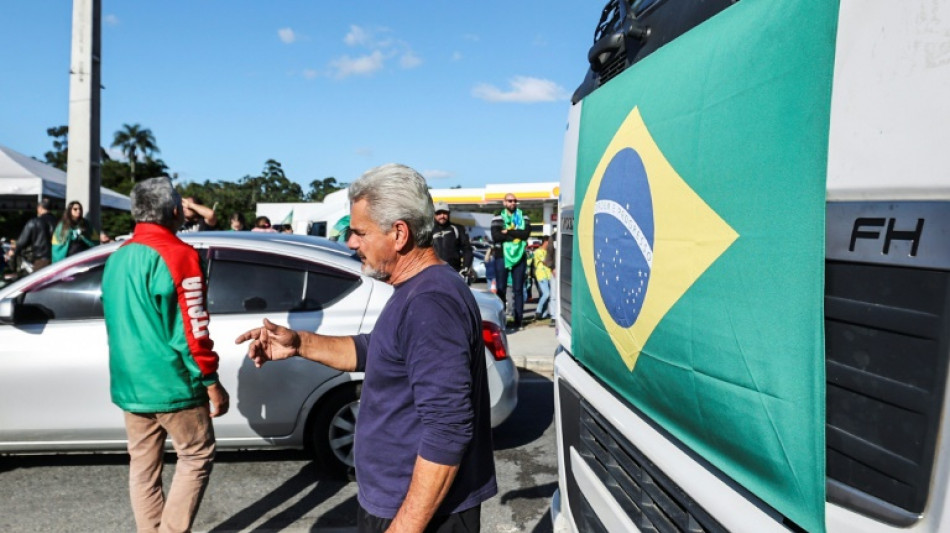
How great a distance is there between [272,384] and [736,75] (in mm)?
3723

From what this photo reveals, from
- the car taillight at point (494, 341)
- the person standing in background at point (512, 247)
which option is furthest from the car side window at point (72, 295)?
the person standing in background at point (512, 247)

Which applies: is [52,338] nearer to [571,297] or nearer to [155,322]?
[155,322]

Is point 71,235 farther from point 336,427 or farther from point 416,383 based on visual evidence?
point 416,383

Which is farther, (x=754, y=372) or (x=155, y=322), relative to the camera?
(x=155, y=322)

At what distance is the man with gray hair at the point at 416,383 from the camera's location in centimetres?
188

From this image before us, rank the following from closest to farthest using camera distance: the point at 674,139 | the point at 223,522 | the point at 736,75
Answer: the point at 736,75 → the point at 674,139 → the point at 223,522

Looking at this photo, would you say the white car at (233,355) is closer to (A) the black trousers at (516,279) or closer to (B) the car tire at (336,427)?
(B) the car tire at (336,427)

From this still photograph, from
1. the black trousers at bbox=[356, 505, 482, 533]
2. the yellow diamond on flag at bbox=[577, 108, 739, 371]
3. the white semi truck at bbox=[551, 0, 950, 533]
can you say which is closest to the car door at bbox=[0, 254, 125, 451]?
the black trousers at bbox=[356, 505, 482, 533]

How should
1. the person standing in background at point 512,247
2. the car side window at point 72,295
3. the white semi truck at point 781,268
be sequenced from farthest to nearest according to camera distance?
1. the person standing in background at point 512,247
2. the car side window at point 72,295
3. the white semi truck at point 781,268

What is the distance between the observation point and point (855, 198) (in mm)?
1240

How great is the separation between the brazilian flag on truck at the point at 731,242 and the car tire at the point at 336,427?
9.14 ft

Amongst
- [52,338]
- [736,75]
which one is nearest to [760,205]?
[736,75]

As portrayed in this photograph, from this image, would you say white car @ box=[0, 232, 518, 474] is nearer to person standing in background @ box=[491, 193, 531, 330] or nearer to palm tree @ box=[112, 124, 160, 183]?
person standing in background @ box=[491, 193, 531, 330]

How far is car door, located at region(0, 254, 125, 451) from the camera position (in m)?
4.59
